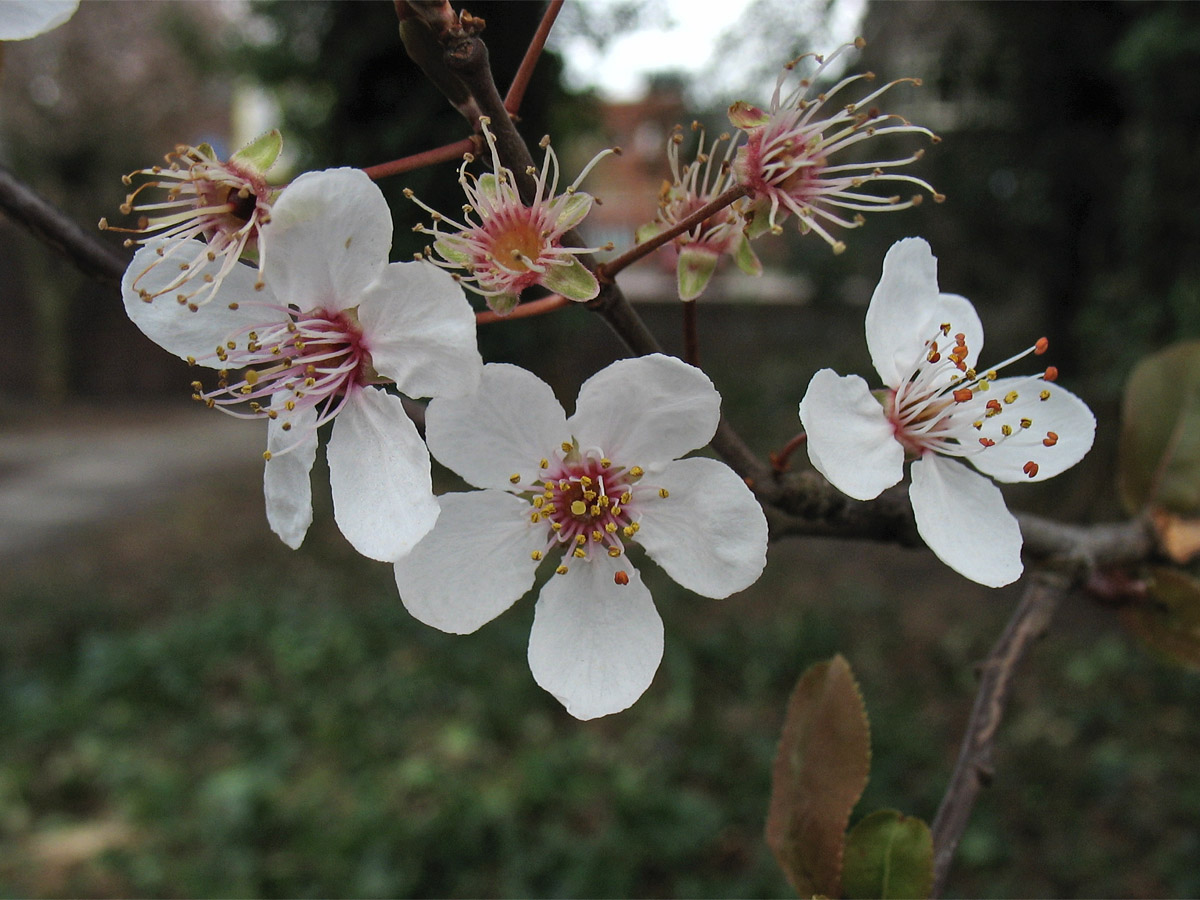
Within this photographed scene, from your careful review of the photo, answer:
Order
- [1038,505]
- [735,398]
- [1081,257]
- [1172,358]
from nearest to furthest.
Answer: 1. [1172,358]
2. [1038,505]
3. [1081,257]
4. [735,398]

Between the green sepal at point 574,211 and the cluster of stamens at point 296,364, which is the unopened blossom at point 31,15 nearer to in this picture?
the cluster of stamens at point 296,364

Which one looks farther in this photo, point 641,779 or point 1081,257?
point 1081,257

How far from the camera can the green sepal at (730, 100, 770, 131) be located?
657 millimetres

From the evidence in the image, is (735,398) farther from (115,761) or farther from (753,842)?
(115,761)

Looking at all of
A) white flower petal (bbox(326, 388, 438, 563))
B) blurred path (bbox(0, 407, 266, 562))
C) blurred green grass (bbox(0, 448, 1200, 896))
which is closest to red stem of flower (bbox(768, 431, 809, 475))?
white flower petal (bbox(326, 388, 438, 563))

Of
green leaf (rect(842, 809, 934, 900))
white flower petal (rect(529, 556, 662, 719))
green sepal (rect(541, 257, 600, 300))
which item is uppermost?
green sepal (rect(541, 257, 600, 300))

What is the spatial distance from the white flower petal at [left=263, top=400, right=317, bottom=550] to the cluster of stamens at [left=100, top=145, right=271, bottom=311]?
0.11m

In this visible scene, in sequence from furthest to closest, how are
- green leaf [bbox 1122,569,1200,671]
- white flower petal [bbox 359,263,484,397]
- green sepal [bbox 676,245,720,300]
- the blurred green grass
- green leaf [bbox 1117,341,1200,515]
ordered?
the blurred green grass
green leaf [bbox 1117,341,1200,515]
green leaf [bbox 1122,569,1200,671]
green sepal [bbox 676,245,720,300]
white flower petal [bbox 359,263,484,397]

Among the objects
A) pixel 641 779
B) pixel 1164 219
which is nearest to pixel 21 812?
pixel 641 779

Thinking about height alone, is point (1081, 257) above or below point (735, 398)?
above

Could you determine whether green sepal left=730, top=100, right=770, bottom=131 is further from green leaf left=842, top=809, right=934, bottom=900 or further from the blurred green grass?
the blurred green grass

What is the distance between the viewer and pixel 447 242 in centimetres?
61

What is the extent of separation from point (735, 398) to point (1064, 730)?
2.79 m

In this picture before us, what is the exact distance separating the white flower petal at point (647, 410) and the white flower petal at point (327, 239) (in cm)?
16
